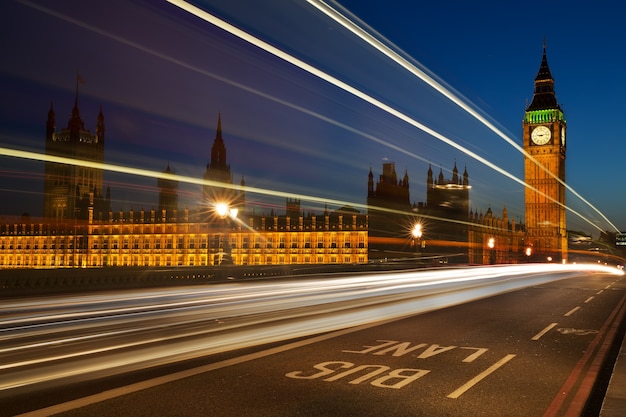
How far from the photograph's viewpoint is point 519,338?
13570 mm

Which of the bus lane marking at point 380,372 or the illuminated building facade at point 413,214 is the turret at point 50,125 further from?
the bus lane marking at point 380,372

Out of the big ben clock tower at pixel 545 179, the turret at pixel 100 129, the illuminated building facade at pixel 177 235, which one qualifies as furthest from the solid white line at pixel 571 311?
the turret at pixel 100 129

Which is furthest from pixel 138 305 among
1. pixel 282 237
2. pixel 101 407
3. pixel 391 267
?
pixel 282 237

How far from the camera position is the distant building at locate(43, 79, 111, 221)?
124 m

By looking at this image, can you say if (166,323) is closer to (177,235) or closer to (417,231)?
(417,231)

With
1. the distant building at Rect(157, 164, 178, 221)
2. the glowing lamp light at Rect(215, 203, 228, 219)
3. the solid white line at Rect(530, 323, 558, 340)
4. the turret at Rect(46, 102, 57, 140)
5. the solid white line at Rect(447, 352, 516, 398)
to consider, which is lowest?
the solid white line at Rect(530, 323, 558, 340)

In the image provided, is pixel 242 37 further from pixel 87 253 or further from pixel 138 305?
pixel 87 253

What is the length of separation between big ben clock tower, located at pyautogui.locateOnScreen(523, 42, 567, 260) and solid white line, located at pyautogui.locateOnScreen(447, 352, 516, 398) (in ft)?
427

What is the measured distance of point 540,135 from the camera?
144875 millimetres

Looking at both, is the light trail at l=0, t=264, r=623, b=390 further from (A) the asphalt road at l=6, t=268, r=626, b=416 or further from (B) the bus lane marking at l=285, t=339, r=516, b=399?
(B) the bus lane marking at l=285, t=339, r=516, b=399

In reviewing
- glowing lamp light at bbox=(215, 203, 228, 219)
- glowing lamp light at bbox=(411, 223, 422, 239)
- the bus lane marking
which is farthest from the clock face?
the bus lane marking

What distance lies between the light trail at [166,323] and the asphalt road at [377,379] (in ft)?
2.77

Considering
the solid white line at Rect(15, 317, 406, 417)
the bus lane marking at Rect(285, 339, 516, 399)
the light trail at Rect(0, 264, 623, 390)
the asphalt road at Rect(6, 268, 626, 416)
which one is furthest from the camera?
the light trail at Rect(0, 264, 623, 390)

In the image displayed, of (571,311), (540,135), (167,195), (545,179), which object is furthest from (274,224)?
(571,311)
